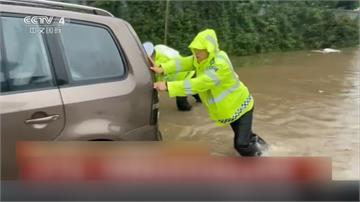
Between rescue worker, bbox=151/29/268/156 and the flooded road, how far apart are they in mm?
532

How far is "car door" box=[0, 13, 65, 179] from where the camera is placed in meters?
2.73

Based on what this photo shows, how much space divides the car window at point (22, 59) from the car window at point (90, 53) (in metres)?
0.15

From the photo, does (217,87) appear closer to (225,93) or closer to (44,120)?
(225,93)

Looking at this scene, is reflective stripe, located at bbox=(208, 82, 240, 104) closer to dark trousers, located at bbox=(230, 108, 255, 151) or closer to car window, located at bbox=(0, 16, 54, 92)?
dark trousers, located at bbox=(230, 108, 255, 151)

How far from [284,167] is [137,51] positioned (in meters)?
1.47

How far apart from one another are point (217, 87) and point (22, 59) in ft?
6.84

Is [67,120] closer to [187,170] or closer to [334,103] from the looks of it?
[187,170]

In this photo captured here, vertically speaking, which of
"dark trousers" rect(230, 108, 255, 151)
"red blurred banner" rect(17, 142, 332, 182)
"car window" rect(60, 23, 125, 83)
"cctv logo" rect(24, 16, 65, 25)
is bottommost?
"dark trousers" rect(230, 108, 255, 151)


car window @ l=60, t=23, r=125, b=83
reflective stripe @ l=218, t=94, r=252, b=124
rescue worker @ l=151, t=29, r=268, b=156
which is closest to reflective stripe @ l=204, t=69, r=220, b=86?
rescue worker @ l=151, t=29, r=268, b=156

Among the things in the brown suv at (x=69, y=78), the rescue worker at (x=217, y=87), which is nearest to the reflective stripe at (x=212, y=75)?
the rescue worker at (x=217, y=87)

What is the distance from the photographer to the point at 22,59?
286 cm

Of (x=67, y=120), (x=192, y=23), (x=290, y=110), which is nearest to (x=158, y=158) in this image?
(x=67, y=120)

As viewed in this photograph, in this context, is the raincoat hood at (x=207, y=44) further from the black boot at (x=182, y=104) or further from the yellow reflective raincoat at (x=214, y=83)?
the black boot at (x=182, y=104)

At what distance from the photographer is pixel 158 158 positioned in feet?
9.02
